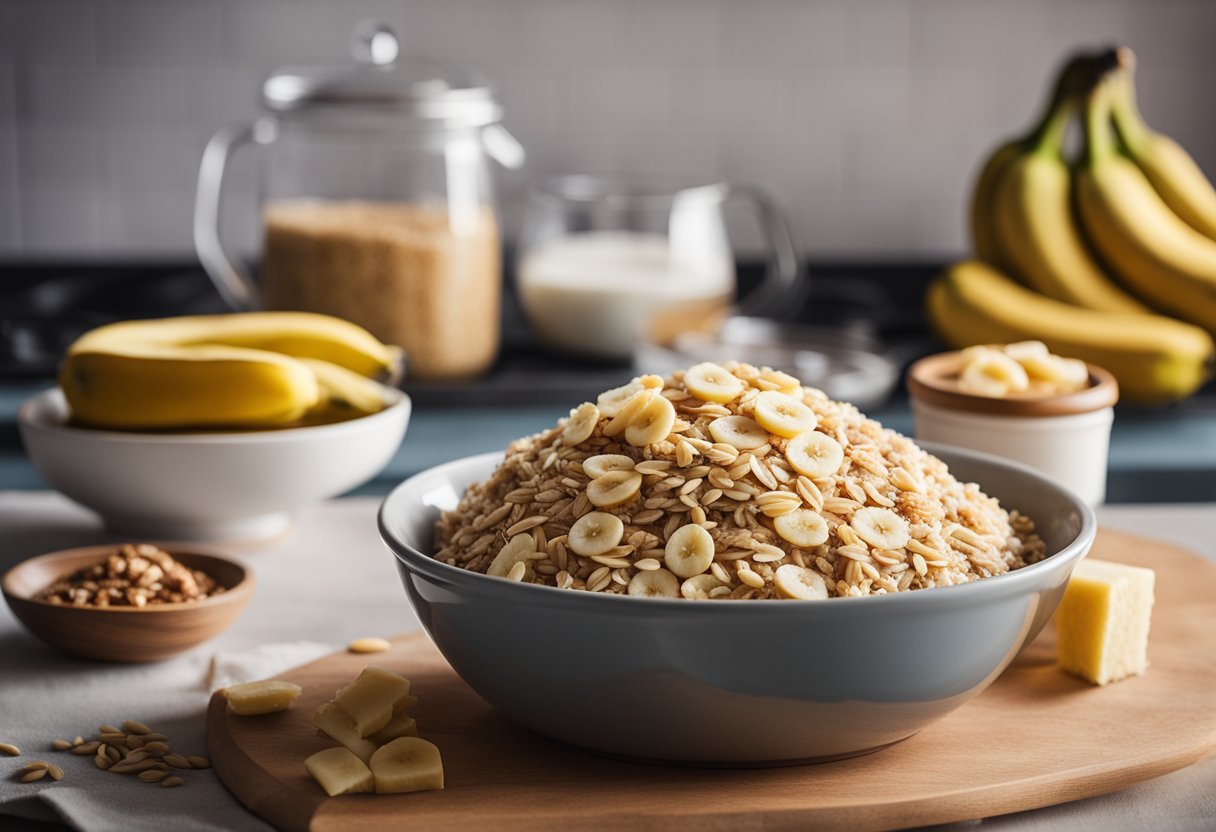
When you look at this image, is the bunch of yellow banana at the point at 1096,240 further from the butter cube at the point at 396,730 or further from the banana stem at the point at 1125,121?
the butter cube at the point at 396,730

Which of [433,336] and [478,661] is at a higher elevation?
[478,661]

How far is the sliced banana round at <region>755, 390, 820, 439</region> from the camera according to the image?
2.58 ft

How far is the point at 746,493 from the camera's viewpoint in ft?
2.49

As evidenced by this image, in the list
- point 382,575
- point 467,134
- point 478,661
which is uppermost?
point 467,134

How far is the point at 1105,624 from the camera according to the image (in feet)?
2.94

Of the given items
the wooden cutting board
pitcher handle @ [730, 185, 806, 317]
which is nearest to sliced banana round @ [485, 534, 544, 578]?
the wooden cutting board

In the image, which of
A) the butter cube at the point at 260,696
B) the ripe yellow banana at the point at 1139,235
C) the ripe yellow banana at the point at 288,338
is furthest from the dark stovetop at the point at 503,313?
the butter cube at the point at 260,696

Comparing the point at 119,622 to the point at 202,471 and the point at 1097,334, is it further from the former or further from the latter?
the point at 1097,334

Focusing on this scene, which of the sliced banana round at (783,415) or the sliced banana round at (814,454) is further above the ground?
the sliced banana round at (783,415)

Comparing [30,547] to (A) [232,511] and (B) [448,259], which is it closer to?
(A) [232,511]

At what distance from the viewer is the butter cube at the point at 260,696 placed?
825 millimetres

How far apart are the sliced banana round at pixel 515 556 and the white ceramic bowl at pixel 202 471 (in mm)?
426

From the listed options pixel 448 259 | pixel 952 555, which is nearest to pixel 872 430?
pixel 952 555

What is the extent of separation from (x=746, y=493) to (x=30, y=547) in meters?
0.71
